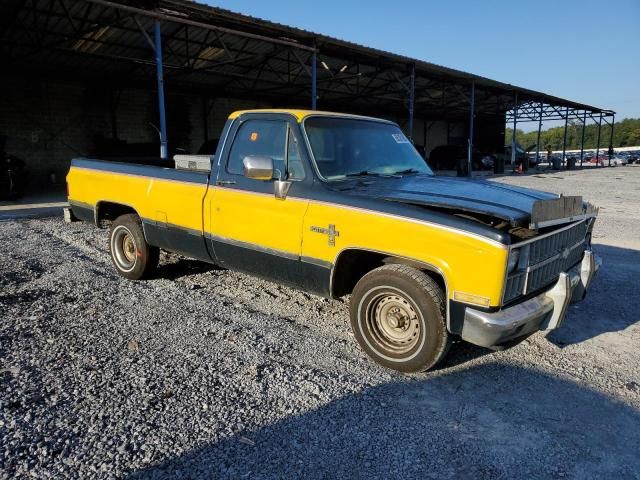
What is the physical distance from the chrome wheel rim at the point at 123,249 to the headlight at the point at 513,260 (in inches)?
167

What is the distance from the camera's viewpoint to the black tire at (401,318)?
121 inches

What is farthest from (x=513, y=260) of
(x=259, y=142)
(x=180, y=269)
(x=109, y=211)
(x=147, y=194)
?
(x=109, y=211)

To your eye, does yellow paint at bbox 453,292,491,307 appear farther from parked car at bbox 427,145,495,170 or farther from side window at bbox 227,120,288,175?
parked car at bbox 427,145,495,170

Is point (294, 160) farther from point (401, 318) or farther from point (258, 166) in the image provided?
point (401, 318)

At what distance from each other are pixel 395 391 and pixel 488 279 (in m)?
0.96

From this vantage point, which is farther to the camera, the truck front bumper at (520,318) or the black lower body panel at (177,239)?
the black lower body panel at (177,239)

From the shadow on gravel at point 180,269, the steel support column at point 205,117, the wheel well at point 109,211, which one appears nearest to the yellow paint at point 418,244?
the shadow on gravel at point 180,269

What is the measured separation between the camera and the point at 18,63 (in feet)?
58.2

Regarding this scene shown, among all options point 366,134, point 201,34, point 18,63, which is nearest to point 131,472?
point 366,134

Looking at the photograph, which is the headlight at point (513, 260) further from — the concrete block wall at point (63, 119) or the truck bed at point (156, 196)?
the concrete block wall at point (63, 119)

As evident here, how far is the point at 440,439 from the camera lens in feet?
8.45

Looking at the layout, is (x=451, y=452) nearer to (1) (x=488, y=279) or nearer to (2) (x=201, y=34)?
(1) (x=488, y=279)

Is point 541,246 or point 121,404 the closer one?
point 121,404

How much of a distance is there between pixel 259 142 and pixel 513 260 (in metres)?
2.46
